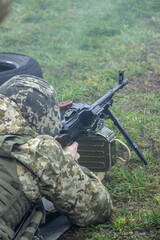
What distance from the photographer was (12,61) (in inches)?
189

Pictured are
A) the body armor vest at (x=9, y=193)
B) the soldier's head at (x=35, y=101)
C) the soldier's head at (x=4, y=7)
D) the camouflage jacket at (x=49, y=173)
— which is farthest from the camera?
the soldier's head at (x=35, y=101)

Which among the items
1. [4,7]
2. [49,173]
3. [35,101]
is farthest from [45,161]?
[4,7]

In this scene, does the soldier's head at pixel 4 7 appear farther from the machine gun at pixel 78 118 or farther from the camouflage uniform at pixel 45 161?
the machine gun at pixel 78 118

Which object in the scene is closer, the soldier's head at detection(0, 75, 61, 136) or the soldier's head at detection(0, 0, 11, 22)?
the soldier's head at detection(0, 0, 11, 22)

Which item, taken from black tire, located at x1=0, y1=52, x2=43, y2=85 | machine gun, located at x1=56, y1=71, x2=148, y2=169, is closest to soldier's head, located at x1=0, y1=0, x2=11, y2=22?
machine gun, located at x1=56, y1=71, x2=148, y2=169

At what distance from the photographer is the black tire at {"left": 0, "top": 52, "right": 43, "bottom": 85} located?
4.18 metres

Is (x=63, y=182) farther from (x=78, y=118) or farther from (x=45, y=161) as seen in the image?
(x=78, y=118)

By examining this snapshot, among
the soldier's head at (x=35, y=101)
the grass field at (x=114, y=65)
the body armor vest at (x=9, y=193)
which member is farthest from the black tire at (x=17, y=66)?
the body armor vest at (x=9, y=193)

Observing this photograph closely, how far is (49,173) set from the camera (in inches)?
80.7

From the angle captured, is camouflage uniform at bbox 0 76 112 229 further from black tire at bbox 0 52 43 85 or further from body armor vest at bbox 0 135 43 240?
black tire at bbox 0 52 43 85

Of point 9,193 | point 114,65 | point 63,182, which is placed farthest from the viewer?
point 114,65

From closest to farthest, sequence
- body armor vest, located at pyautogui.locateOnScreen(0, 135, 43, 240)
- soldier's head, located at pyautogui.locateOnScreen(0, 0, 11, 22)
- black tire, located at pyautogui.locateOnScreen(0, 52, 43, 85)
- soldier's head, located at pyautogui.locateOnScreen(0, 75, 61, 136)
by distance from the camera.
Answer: soldier's head, located at pyautogui.locateOnScreen(0, 0, 11, 22) → body armor vest, located at pyautogui.locateOnScreen(0, 135, 43, 240) → soldier's head, located at pyautogui.locateOnScreen(0, 75, 61, 136) → black tire, located at pyautogui.locateOnScreen(0, 52, 43, 85)

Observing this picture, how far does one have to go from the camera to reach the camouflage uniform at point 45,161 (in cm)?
203

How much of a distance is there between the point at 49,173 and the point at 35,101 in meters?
0.52
